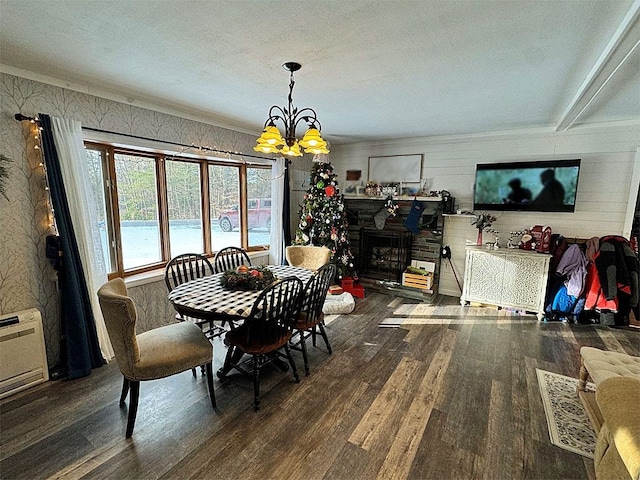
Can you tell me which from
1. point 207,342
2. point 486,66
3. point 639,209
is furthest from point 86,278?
point 639,209

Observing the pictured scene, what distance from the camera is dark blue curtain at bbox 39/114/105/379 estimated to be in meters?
2.45

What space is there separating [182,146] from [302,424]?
3.06m

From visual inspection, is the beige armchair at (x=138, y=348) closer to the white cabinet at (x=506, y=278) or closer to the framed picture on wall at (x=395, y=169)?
the white cabinet at (x=506, y=278)

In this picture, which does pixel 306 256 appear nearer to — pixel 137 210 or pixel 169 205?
pixel 169 205

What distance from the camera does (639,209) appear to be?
12.3 feet

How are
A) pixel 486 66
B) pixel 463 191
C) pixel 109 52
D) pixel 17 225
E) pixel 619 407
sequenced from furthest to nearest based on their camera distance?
pixel 463 191 < pixel 17 225 < pixel 486 66 < pixel 109 52 < pixel 619 407

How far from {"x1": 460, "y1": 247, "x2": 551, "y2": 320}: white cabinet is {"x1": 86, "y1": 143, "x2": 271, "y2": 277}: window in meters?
3.17

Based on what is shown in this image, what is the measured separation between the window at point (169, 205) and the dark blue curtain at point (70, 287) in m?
0.47

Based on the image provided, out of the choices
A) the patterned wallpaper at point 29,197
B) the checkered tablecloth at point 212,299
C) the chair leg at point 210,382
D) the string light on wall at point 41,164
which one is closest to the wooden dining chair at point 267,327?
the checkered tablecloth at point 212,299

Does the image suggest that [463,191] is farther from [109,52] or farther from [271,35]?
[109,52]

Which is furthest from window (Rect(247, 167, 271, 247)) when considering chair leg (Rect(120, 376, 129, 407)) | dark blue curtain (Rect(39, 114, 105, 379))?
chair leg (Rect(120, 376, 129, 407))

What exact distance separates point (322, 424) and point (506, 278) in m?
3.31

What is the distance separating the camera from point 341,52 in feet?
6.62

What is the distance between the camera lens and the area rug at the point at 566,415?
1.95m
